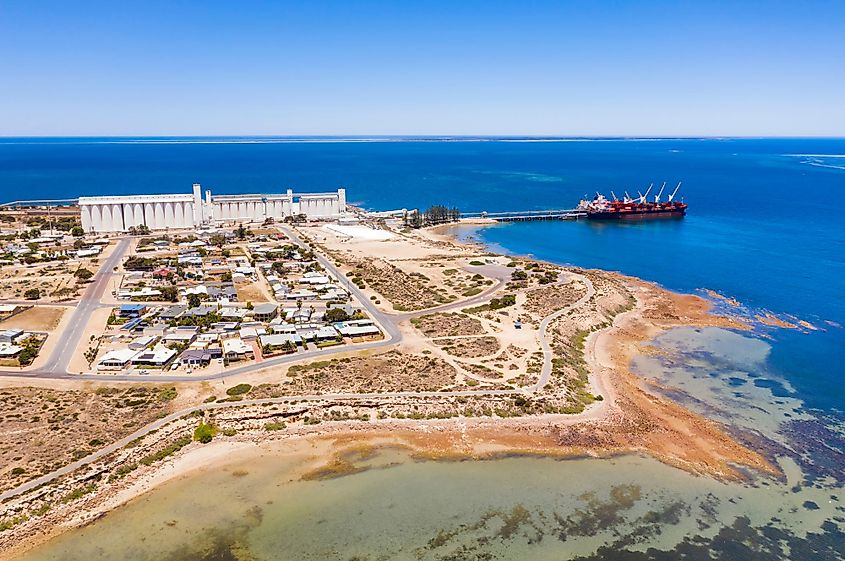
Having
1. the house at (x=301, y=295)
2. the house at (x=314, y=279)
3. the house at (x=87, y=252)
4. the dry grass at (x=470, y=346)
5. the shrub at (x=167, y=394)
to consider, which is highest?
the house at (x=87, y=252)

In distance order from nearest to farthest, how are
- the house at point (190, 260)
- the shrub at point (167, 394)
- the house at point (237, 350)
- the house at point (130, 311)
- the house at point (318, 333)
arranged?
the shrub at point (167, 394) → the house at point (237, 350) → the house at point (318, 333) → the house at point (130, 311) → the house at point (190, 260)

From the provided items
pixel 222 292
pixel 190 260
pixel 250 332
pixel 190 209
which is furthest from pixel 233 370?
pixel 190 209

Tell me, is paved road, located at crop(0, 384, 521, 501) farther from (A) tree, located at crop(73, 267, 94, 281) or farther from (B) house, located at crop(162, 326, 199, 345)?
(A) tree, located at crop(73, 267, 94, 281)

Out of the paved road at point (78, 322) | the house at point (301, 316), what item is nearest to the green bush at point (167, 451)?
the paved road at point (78, 322)

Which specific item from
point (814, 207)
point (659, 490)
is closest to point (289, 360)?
point (659, 490)

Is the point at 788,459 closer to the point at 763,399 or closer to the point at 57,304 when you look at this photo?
the point at 763,399

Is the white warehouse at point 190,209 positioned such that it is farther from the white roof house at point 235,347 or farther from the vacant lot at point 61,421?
the vacant lot at point 61,421
